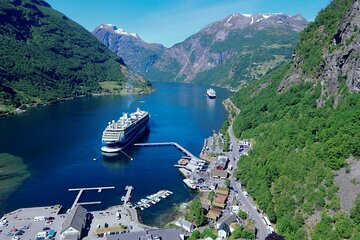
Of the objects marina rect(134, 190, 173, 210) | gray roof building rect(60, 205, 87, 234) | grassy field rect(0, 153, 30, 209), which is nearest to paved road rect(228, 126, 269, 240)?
marina rect(134, 190, 173, 210)

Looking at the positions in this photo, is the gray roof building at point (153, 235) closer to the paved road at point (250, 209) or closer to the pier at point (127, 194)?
the paved road at point (250, 209)

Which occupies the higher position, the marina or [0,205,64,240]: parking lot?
the marina

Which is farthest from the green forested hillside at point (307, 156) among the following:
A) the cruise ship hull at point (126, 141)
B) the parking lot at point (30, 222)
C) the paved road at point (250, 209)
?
the cruise ship hull at point (126, 141)

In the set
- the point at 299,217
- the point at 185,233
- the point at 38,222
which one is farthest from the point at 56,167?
the point at 299,217

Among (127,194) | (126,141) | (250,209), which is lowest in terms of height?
(127,194)

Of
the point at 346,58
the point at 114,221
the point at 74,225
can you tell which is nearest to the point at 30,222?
the point at 74,225

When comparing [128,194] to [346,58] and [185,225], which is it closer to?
[185,225]

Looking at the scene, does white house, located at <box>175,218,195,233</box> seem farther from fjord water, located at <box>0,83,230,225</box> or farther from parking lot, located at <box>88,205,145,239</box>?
parking lot, located at <box>88,205,145,239</box>

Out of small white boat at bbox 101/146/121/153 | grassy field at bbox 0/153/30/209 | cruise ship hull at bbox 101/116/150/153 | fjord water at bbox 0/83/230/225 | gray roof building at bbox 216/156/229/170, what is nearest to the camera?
fjord water at bbox 0/83/230/225
